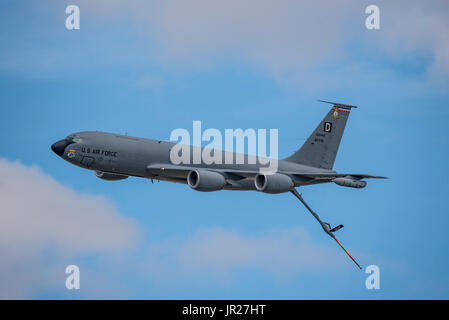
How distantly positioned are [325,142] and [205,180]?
15.7m

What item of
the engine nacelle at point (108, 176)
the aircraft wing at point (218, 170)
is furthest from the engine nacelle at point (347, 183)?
the engine nacelle at point (108, 176)

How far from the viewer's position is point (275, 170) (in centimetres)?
7406

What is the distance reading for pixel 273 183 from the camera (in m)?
68.6

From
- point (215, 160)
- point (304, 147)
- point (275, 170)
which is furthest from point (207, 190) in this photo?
point (304, 147)

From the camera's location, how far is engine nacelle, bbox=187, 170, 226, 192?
221ft

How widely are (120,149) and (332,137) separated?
841 inches

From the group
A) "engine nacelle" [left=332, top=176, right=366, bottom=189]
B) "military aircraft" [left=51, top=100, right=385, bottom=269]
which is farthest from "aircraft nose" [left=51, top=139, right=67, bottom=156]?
"engine nacelle" [left=332, top=176, right=366, bottom=189]

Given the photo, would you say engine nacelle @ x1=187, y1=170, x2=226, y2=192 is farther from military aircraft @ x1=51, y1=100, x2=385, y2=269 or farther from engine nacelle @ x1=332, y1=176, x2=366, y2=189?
engine nacelle @ x1=332, y1=176, x2=366, y2=189

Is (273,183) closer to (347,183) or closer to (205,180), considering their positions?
(205,180)

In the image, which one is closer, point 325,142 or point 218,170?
point 218,170

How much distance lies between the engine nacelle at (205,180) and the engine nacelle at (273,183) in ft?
9.90

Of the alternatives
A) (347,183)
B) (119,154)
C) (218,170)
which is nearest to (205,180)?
(218,170)

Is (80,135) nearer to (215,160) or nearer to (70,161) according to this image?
(70,161)

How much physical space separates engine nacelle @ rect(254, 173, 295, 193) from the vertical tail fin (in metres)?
8.34
